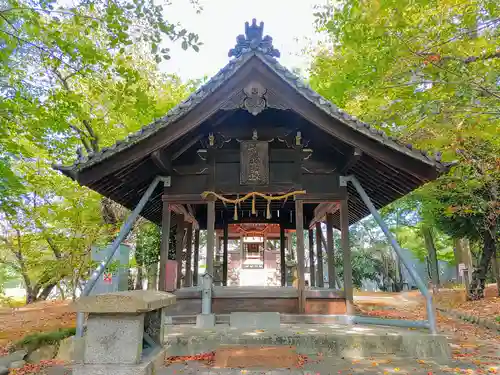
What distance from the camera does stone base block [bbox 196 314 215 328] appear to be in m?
6.55

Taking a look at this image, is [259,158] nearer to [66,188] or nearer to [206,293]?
[206,293]

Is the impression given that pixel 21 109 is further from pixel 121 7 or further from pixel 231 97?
pixel 231 97

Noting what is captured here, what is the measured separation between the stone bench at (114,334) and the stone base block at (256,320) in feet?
11.8

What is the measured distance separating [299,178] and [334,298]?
2.59m

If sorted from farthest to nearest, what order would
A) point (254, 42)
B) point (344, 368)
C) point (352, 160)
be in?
point (352, 160) → point (254, 42) → point (344, 368)

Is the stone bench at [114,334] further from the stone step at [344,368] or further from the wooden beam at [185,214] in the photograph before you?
the wooden beam at [185,214]

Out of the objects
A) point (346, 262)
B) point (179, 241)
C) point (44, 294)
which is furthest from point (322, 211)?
point (44, 294)

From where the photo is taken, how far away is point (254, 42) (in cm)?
635

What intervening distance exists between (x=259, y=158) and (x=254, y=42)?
2.31 meters

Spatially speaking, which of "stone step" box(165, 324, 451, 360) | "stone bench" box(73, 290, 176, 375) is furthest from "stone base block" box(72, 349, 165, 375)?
"stone step" box(165, 324, 451, 360)

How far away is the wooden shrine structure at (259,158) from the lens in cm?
634

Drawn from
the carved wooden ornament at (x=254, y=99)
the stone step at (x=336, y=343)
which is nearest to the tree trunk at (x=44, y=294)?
the stone step at (x=336, y=343)

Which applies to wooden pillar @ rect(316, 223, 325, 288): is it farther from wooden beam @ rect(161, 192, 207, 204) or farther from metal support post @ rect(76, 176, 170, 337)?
metal support post @ rect(76, 176, 170, 337)

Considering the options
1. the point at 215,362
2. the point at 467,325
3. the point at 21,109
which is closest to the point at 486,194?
the point at 467,325
